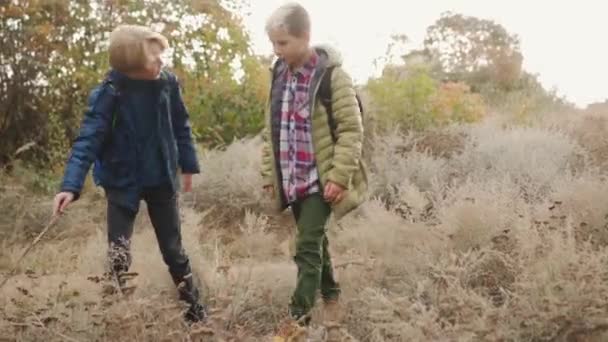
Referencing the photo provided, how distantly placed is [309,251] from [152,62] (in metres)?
1.13

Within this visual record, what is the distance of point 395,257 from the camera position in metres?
4.76

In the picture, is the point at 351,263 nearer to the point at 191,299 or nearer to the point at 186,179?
the point at 191,299

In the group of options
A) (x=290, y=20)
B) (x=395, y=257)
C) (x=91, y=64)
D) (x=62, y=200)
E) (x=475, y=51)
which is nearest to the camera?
(x=62, y=200)

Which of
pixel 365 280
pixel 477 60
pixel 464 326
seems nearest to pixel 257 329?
pixel 365 280

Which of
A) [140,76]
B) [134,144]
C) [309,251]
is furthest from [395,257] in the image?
[140,76]

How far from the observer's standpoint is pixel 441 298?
368cm

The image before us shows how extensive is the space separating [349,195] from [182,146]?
89 centimetres

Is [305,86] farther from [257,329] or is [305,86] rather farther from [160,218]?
[257,329]

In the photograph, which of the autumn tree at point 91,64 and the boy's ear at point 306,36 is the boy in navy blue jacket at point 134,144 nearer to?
the boy's ear at point 306,36

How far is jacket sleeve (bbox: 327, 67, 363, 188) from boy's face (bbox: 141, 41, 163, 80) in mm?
817

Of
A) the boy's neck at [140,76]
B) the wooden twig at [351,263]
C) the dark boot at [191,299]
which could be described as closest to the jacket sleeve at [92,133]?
the boy's neck at [140,76]

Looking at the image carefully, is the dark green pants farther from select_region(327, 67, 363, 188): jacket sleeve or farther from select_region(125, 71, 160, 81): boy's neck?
select_region(125, 71, 160, 81): boy's neck

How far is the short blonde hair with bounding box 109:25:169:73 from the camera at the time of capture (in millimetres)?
Answer: 3605

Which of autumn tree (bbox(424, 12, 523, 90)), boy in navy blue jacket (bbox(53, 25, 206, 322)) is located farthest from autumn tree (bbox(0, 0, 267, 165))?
autumn tree (bbox(424, 12, 523, 90))
